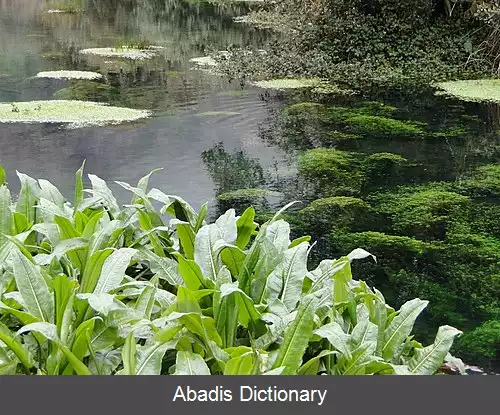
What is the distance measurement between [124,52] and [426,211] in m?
5.47

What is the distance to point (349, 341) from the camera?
1.17 m

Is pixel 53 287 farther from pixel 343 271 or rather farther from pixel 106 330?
pixel 343 271

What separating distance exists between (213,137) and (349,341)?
4.10 metres

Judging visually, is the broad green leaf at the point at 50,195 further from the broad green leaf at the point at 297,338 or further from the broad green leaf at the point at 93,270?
the broad green leaf at the point at 297,338

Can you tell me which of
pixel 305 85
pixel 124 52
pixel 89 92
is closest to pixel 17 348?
pixel 89 92

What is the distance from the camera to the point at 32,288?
1161 millimetres

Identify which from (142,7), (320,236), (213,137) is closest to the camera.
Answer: (320,236)

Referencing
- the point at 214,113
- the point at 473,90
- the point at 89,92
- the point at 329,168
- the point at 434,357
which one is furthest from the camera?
the point at 473,90

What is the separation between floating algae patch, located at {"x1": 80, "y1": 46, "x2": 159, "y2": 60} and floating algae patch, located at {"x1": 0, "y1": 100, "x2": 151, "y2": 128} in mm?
2335

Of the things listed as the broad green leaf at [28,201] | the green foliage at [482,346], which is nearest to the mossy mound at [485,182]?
the green foliage at [482,346]

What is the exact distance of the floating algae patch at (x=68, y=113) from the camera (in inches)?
216

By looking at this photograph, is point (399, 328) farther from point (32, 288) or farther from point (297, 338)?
point (32, 288)
